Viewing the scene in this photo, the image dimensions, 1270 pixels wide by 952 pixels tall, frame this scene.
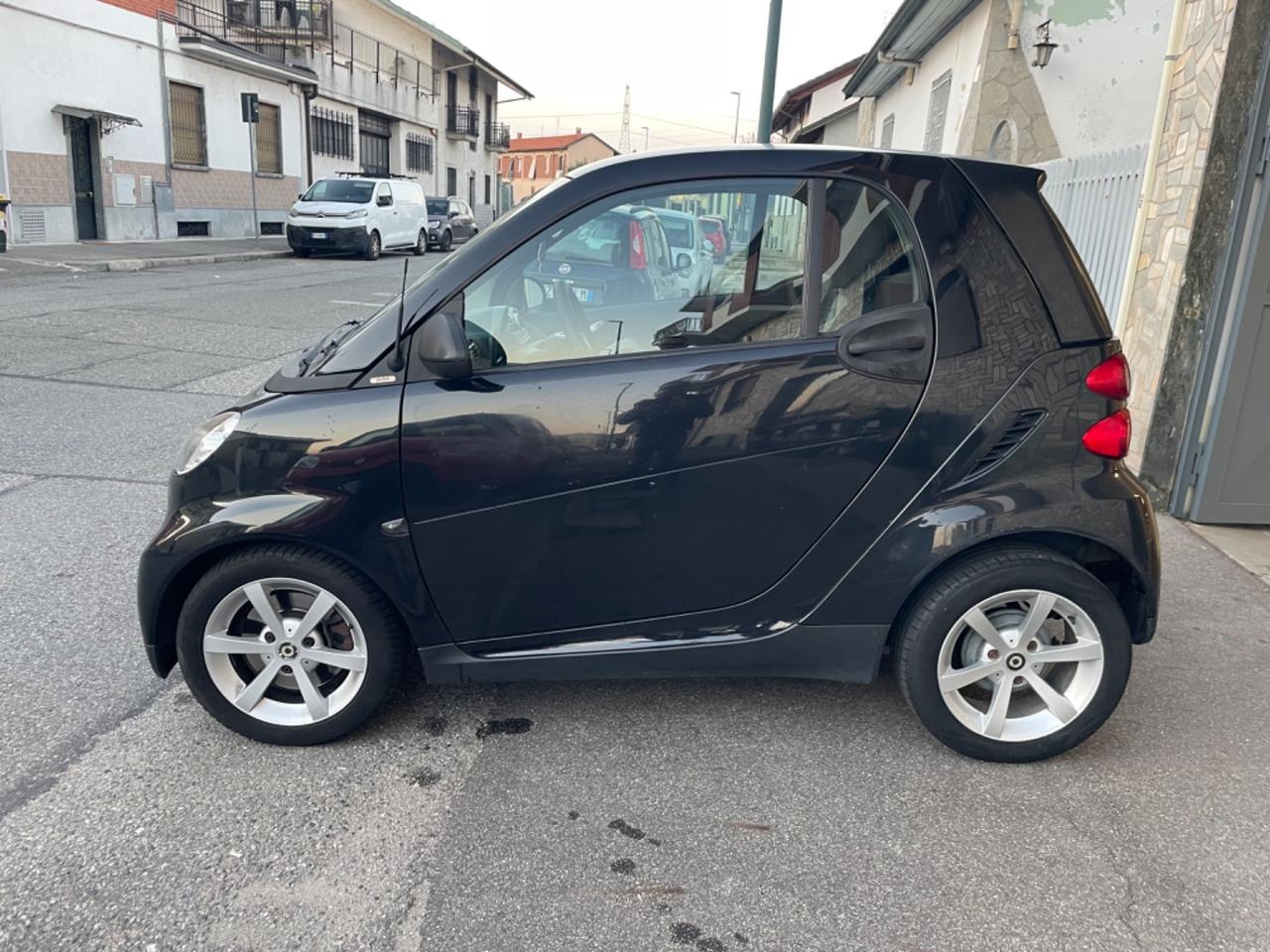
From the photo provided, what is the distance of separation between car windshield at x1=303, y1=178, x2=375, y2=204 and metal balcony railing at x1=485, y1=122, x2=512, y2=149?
28.5m

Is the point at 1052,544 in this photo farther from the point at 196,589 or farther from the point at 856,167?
the point at 196,589

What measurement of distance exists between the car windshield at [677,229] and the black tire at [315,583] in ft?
4.56

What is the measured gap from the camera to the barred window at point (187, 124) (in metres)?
23.9

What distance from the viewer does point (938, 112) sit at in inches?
561

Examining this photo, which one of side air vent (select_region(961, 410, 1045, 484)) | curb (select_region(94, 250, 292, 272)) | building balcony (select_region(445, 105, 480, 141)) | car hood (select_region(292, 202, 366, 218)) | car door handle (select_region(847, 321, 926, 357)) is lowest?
curb (select_region(94, 250, 292, 272))

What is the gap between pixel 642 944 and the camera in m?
2.18

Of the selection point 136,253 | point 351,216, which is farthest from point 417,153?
point 136,253

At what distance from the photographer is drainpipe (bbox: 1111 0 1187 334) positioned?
558 cm

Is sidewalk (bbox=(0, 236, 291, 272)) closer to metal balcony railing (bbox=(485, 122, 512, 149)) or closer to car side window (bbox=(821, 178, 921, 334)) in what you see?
car side window (bbox=(821, 178, 921, 334))

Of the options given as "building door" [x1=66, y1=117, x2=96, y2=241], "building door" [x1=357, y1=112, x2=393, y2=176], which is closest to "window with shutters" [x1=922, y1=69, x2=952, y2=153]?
"building door" [x1=66, y1=117, x2=96, y2=241]

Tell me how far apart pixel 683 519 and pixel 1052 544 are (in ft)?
3.73

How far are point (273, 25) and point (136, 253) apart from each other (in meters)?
14.5

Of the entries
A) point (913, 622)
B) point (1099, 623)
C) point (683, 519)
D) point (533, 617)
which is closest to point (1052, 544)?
point (1099, 623)

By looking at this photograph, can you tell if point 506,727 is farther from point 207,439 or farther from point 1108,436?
point 1108,436
